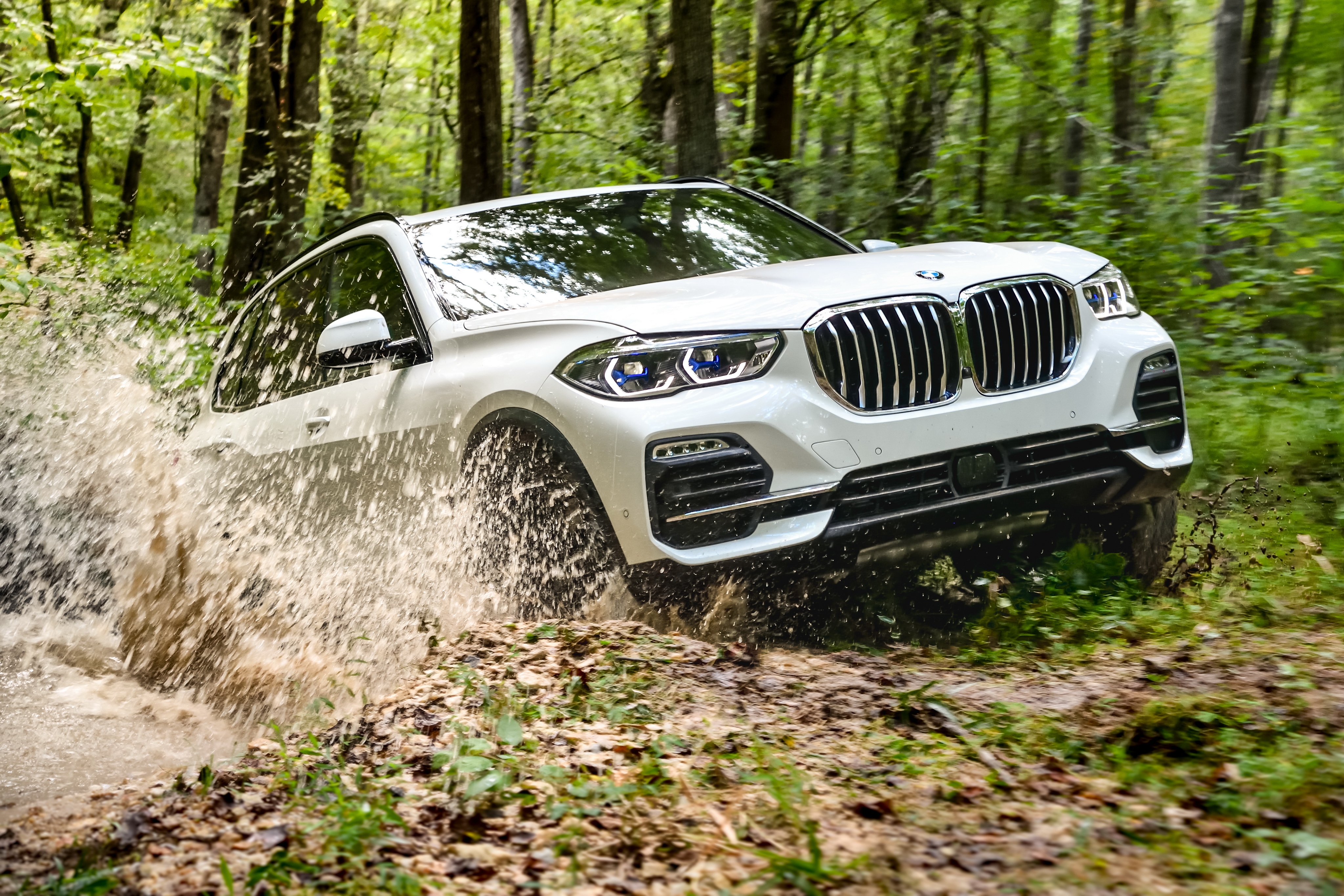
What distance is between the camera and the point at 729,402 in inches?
141

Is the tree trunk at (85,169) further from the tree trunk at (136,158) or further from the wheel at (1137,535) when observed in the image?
the wheel at (1137,535)

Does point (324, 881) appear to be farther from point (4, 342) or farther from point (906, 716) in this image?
point (4, 342)

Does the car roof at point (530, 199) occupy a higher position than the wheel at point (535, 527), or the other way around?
the car roof at point (530, 199)

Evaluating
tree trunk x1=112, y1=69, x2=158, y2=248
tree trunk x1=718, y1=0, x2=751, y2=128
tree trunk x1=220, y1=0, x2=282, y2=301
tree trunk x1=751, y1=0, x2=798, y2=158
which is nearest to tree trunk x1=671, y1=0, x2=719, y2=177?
tree trunk x1=751, y1=0, x2=798, y2=158

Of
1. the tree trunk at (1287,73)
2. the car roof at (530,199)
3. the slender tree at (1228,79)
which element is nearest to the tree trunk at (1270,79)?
the tree trunk at (1287,73)

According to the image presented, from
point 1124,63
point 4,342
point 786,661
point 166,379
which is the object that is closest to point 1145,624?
point 786,661

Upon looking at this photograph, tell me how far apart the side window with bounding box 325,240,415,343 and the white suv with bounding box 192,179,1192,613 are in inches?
0.9

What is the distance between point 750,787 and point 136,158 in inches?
961

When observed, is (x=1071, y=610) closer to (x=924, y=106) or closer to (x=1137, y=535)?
(x=1137, y=535)

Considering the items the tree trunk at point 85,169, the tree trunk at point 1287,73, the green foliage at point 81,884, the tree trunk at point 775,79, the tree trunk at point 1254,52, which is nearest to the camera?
the green foliage at point 81,884

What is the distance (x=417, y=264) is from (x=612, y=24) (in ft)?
44.2

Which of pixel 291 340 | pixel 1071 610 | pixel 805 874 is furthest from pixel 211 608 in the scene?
pixel 805 874

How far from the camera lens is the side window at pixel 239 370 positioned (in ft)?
19.7

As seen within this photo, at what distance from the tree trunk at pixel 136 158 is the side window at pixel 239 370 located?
44.0 ft
